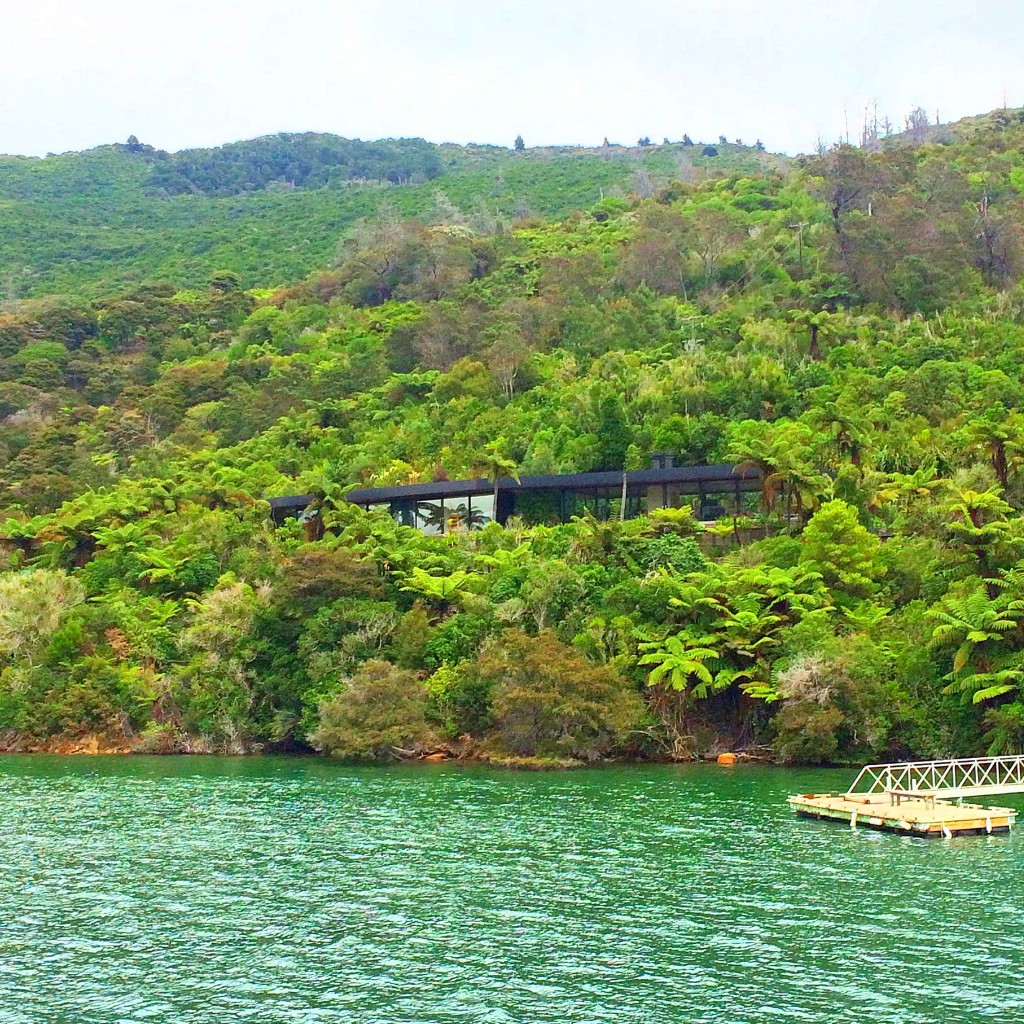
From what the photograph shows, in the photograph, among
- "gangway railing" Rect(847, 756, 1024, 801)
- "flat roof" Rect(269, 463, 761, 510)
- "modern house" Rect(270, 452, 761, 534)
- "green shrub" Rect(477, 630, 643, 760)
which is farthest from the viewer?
"modern house" Rect(270, 452, 761, 534)

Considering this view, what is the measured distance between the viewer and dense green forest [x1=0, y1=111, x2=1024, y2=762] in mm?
44312

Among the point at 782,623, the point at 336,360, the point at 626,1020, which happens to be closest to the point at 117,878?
the point at 626,1020

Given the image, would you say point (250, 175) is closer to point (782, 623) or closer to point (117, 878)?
Result: point (782, 623)

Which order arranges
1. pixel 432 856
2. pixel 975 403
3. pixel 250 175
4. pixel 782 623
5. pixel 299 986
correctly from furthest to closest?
1. pixel 250 175
2. pixel 975 403
3. pixel 782 623
4. pixel 432 856
5. pixel 299 986

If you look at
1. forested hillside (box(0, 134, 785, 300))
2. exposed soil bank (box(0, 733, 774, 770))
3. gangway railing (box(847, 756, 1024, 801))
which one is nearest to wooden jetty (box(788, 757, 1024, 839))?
gangway railing (box(847, 756, 1024, 801))

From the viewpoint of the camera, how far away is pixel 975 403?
5994 cm

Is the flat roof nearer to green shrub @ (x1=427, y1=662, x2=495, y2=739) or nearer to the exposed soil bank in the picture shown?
the exposed soil bank

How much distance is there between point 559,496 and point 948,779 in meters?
26.5

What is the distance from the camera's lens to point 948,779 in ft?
126

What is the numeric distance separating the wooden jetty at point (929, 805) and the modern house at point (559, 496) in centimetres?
1925

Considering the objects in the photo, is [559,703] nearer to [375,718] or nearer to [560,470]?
[375,718]

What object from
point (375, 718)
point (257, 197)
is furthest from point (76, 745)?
point (257, 197)

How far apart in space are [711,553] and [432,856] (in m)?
27.7

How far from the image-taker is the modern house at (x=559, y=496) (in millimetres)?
57500
